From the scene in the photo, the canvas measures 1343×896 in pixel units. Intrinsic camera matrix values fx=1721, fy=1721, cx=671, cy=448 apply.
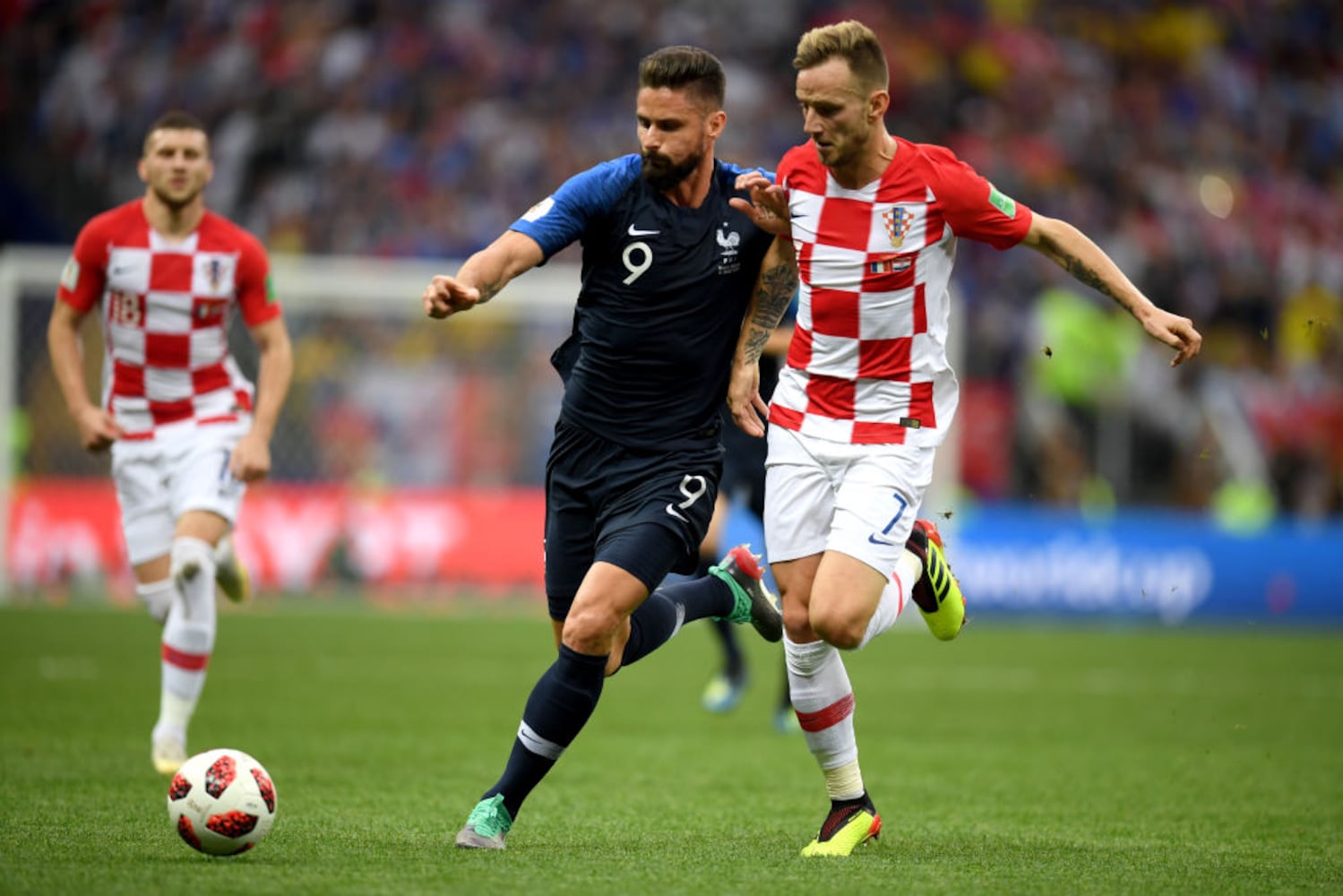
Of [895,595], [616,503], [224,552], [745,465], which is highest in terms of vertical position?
[616,503]

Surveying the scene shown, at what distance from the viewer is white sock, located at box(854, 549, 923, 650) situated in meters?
5.67

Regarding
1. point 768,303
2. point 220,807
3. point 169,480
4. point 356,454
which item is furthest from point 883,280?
point 356,454

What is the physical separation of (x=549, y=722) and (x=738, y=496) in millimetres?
5271

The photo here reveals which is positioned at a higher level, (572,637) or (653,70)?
(653,70)

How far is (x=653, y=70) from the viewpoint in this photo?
5.48 meters

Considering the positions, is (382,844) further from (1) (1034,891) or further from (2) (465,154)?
(2) (465,154)

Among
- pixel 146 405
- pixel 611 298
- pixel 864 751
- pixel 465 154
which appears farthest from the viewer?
pixel 465 154

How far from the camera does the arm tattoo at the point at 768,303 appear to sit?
19.4 feet

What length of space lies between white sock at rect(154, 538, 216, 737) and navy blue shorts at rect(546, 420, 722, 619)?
88.2 inches

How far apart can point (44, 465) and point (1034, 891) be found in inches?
568

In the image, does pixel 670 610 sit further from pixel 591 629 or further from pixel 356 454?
pixel 356 454

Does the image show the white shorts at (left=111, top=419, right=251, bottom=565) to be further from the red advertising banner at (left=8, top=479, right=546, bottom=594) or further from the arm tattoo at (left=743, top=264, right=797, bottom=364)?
the red advertising banner at (left=8, top=479, right=546, bottom=594)

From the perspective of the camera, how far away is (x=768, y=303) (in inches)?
234

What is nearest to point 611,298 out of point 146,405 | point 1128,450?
point 146,405
